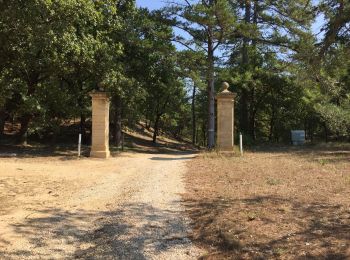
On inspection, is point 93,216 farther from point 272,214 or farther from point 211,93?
point 211,93

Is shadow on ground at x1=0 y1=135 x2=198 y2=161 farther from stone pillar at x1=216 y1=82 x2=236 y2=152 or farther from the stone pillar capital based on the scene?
stone pillar at x1=216 y1=82 x2=236 y2=152

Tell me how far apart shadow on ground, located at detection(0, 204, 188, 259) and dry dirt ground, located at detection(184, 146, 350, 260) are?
0.51 m

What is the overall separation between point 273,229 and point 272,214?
82cm

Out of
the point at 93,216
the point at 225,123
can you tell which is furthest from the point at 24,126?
the point at 93,216

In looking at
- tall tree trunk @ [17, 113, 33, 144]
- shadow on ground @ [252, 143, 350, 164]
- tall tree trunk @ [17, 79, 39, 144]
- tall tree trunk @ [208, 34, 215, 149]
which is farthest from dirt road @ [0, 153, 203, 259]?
tall tree trunk @ [208, 34, 215, 149]

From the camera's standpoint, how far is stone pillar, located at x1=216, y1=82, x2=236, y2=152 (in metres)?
20.0

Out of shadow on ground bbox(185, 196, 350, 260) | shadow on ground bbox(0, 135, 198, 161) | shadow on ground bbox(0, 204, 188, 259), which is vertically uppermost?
shadow on ground bbox(0, 135, 198, 161)

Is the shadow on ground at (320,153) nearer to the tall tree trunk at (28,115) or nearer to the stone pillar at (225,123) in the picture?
the stone pillar at (225,123)

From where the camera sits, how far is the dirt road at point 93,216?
6.01 metres

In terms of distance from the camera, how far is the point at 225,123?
20094mm

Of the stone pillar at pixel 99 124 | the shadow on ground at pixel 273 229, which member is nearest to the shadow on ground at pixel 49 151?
the stone pillar at pixel 99 124

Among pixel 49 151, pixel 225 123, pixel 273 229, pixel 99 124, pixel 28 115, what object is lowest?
pixel 273 229

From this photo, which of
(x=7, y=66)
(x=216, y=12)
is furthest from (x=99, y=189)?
(x=216, y=12)

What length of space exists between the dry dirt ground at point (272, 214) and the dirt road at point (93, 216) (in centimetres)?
41
